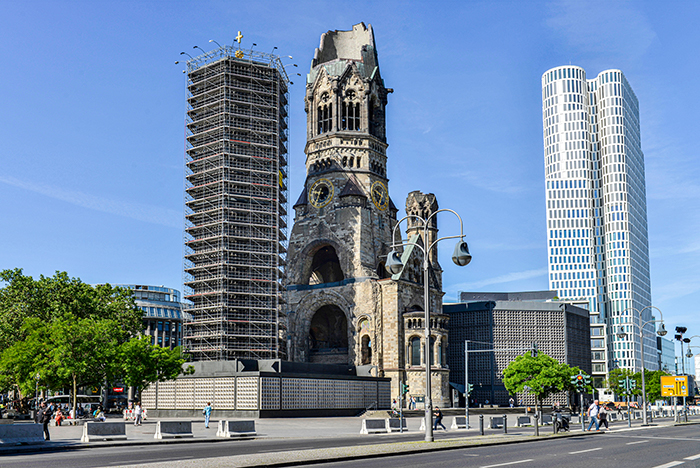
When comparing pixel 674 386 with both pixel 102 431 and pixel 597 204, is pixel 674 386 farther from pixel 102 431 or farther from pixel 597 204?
pixel 597 204

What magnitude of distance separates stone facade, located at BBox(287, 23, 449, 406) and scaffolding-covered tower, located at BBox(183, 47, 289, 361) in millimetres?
6543

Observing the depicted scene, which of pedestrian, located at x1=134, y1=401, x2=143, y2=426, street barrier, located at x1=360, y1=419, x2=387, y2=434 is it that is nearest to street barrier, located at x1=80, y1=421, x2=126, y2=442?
street barrier, located at x1=360, y1=419, x2=387, y2=434

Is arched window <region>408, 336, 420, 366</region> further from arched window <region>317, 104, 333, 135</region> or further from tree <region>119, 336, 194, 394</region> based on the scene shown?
tree <region>119, 336, 194, 394</region>

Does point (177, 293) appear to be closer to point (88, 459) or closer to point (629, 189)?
point (629, 189)

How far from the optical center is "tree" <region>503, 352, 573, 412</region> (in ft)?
198

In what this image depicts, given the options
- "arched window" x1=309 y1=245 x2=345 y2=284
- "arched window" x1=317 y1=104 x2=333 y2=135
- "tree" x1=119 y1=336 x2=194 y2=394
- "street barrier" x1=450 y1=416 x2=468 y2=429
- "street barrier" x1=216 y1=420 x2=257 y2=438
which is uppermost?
"arched window" x1=317 y1=104 x2=333 y2=135

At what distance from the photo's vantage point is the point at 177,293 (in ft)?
563

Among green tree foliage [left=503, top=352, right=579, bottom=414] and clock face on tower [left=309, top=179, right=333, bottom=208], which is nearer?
green tree foliage [left=503, top=352, right=579, bottom=414]

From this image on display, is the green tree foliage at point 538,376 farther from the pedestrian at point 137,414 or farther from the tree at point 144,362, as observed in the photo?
the pedestrian at point 137,414

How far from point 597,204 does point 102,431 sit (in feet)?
553

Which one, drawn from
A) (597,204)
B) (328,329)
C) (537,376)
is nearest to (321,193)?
(328,329)

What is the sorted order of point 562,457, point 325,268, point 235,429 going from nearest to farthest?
point 562,457, point 235,429, point 325,268

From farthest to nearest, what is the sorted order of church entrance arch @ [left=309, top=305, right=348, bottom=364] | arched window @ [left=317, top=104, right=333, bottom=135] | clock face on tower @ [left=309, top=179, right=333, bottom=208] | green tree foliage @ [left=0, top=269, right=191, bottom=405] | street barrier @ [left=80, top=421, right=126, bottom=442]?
1. arched window @ [left=317, top=104, right=333, bottom=135]
2. church entrance arch @ [left=309, top=305, right=348, bottom=364]
3. clock face on tower @ [left=309, top=179, right=333, bottom=208]
4. green tree foliage @ [left=0, top=269, right=191, bottom=405]
5. street barrier @ [left=80, top=421, right=126, bottom=442]

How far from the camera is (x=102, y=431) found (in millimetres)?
33312
